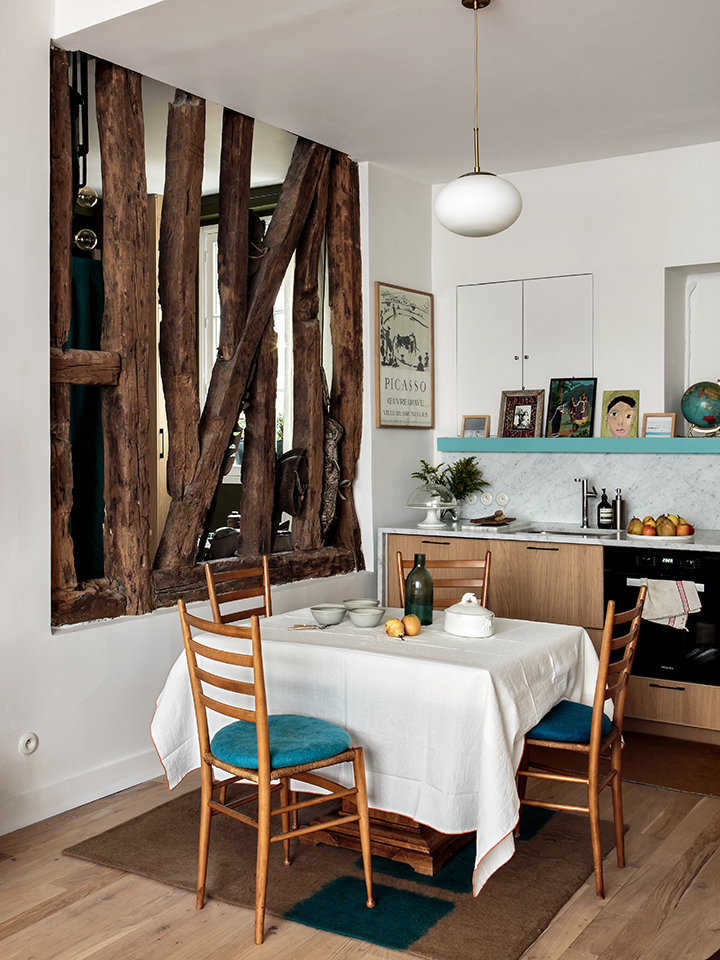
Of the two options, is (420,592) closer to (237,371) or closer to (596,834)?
(596,834)

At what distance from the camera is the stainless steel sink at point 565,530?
5.00 meters

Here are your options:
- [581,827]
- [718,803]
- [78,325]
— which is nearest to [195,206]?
[78,325]

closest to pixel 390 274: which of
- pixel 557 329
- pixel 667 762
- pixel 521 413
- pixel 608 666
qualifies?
pixel 557 329

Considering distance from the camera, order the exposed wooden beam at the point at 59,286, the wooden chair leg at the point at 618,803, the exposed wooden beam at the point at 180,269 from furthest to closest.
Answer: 1. the exposed wooden beam at the point at 180,269
2. the exposed wooden beam at the point at 59,286
3. the wooden chair leg at the point at 618,803

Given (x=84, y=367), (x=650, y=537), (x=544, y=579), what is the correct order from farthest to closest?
1. (x=544, y=579)
2. (x=650, y=537)
3. (x=84, y=367)

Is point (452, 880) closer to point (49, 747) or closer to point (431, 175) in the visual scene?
point (49, 747)

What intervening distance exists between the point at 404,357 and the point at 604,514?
5.00 feet

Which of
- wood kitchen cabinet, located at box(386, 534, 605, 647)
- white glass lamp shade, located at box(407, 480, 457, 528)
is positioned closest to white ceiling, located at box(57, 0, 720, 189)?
white glass lamp shade, located at box(407, 480, 457, 528)

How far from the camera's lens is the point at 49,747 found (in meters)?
3.59

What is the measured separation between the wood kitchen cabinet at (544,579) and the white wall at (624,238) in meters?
1.02

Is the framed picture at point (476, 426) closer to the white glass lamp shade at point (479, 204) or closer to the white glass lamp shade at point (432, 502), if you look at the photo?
the white glass lamp shade at point (432, 502)

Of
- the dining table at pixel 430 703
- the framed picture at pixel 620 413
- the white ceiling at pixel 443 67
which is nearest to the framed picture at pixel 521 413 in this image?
the framed picture at pixel 620 413

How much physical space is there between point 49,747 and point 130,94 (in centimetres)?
275

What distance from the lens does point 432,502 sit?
547 cm
